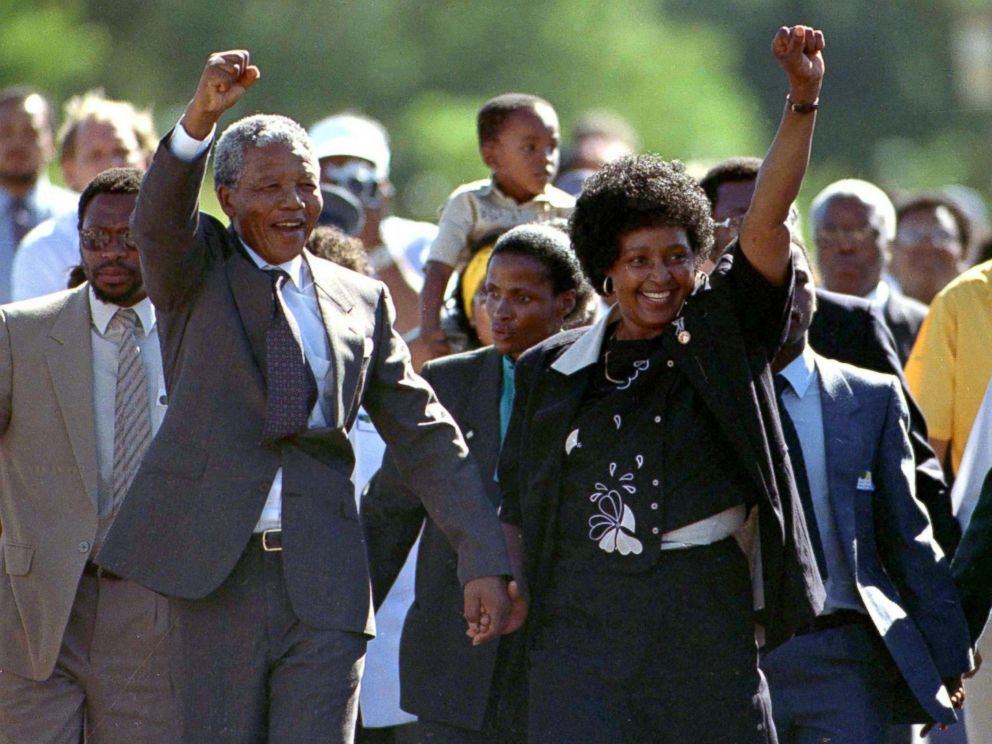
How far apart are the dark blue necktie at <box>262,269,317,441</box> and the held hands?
160 centimetres

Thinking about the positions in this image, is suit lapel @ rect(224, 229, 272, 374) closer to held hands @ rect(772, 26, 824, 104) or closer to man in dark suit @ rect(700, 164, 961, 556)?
held hands @ rect(772, 26, 824, 104)

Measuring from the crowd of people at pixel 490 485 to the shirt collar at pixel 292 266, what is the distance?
13mm

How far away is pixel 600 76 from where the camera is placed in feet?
148

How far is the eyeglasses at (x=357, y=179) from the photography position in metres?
10.3

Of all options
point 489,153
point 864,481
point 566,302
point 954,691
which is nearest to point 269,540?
point 566,302

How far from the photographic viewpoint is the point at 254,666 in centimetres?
592

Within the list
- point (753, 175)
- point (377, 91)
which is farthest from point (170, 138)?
point (377, 91)

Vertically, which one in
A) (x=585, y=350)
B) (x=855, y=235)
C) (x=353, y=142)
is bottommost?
(x=585, y=350)

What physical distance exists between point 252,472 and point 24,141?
590 cm

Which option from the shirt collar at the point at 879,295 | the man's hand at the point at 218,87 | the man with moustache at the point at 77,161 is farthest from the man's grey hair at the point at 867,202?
the man's hand at the point at 218,87

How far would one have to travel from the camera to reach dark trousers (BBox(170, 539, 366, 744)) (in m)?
5.91

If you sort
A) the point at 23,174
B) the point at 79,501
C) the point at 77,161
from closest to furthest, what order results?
the point at 79,501
the point at 77,161
the point at 23,174

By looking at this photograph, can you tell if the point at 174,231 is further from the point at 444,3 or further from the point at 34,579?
the point at 444,3

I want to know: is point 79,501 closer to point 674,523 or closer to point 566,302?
point 566,302
